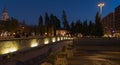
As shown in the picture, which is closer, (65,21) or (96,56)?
(96,56)

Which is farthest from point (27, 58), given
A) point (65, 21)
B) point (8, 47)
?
point (65, 21)

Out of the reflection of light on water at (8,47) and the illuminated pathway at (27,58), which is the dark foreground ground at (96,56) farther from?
the reflection of light on water at (8,47)

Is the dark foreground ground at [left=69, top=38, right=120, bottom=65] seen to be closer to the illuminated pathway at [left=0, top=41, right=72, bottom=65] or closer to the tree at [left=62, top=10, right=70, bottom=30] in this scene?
the illuminated pathway at [left=0, top=41, right=72, bottom=65]

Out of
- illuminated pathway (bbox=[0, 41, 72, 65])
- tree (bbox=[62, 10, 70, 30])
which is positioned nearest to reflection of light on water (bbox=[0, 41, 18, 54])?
illuminated pathway (bbox=[0, 41, 72, 65])

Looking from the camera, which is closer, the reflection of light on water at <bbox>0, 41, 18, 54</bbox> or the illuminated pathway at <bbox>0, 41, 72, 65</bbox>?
the illuminated pathway at <bbox>0, 41, 72, 65</bbox>

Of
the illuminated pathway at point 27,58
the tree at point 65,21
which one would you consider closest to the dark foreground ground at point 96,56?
the illuminated pathway at point 27,58

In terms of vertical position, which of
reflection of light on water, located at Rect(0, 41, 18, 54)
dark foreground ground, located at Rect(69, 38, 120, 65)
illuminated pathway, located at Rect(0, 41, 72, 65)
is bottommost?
dark foreground ground, located at Rect(69, 38, 120, 65)

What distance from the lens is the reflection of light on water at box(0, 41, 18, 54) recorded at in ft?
72.7

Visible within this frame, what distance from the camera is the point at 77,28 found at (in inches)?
7042

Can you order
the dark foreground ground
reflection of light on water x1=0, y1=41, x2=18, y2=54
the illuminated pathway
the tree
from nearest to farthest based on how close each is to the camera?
the illuminated pathway, the dark foreground ground, reflection of light on water x1=0, y1=41, x2=18, y2=54, the tree

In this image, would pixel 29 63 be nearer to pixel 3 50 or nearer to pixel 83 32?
pixel 3 50

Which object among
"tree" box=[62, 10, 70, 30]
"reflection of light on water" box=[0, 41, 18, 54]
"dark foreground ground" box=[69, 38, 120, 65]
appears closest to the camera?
"dark foreground ground" box=[69, 38, 120, 65]

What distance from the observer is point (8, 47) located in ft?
78.1

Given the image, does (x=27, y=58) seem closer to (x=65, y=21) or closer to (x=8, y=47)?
(x=8, y=47)
